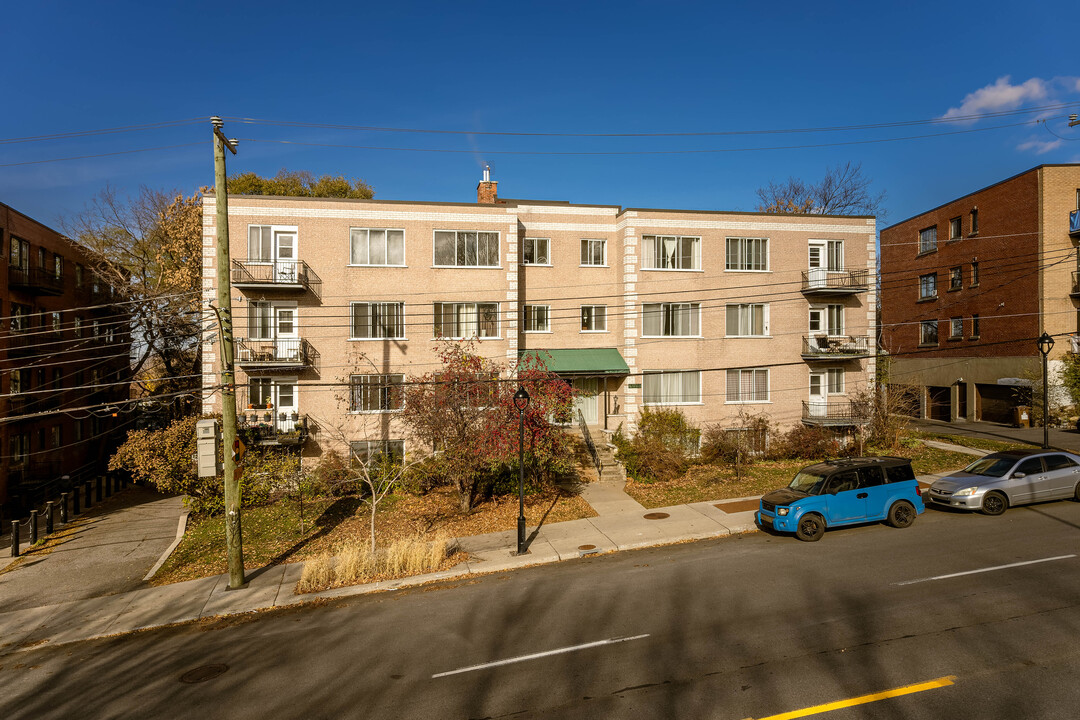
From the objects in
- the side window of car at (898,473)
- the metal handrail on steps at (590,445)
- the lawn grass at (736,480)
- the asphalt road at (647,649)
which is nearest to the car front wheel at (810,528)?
the asphalt road at (647,649)

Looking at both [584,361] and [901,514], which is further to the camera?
[584,361]

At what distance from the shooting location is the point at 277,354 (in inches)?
893

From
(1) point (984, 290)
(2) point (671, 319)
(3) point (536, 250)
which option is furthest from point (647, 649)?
(1) point (984, 290)

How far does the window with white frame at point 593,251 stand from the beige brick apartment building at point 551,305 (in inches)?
3.6

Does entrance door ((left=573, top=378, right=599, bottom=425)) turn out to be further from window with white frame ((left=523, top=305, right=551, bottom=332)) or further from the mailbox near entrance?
the mailbox near entrance

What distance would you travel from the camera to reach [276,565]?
15.1 m

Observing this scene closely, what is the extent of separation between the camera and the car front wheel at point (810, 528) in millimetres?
14234

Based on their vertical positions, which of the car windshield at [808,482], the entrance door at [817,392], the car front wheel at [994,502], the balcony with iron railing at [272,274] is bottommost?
the car front wheel at [994,502]

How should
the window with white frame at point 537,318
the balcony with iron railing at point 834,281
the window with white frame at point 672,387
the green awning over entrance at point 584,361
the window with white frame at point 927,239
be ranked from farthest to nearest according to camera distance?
1. the window with white frame at point 927,239
2. the balcony with iron railing at point 834,281
3. the window with white frame at point 537,318
4. the window with white frame at point 672,387
5. the green awning over entrance at point 584,361

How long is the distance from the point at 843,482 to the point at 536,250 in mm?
16203

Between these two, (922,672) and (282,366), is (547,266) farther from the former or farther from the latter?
(922,672)

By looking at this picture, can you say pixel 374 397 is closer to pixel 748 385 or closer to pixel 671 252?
pixel 671 252

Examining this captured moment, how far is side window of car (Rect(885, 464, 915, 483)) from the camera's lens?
14852 millimetres

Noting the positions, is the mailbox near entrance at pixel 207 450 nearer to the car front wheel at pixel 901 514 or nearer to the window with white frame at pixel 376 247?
the window with white frame at pixel 376 247
